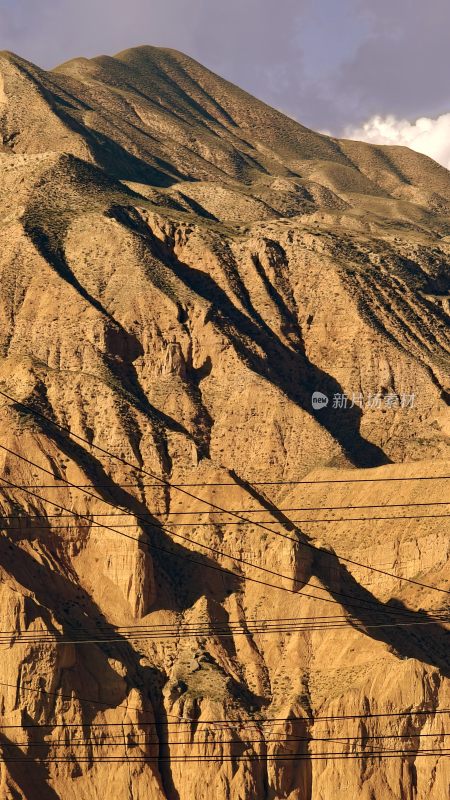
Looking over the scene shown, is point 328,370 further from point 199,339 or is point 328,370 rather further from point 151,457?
point 151,457

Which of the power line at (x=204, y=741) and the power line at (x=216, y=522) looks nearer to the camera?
the power line at (x=204, y=741)

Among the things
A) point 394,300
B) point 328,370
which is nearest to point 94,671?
point 328,370
